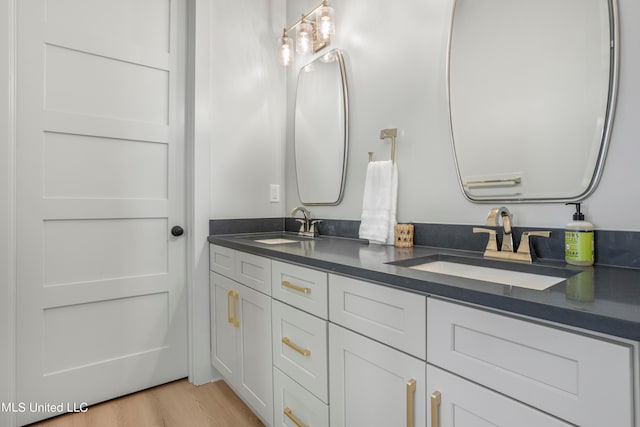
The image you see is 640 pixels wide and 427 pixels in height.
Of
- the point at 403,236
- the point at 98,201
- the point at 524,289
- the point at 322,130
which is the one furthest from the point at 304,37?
the point at 524,289

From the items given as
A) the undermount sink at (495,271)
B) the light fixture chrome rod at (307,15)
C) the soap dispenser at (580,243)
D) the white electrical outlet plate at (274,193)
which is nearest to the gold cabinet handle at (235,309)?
the white electrical outlet plate at (274,193)

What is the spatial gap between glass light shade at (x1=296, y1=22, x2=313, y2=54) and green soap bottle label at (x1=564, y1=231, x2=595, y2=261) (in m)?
1.63

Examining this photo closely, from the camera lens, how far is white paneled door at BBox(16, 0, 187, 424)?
5.35 feet

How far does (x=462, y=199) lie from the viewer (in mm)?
1386

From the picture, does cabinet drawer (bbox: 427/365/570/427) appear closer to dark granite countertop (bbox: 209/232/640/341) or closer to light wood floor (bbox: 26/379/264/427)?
dark granite countertop (bbox: 209/232/640/341)

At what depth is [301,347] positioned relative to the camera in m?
1.26

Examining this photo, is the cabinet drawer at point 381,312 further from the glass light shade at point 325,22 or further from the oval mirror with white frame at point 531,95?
the glass light shade at point 325,22

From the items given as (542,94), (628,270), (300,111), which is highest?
(300,111)

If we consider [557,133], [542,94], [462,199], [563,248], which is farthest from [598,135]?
[462,199]

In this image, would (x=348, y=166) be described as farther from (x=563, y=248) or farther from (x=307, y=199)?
(x=563, y=248)

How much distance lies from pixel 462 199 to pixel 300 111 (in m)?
1.23

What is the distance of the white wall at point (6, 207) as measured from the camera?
1.55 m

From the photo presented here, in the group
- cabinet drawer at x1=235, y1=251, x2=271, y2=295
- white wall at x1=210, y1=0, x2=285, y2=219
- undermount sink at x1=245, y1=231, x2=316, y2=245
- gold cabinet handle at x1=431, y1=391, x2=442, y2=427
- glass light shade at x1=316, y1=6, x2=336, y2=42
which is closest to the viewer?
gold cabinet handle at x1=431, y1=391, x2=442, y2=427

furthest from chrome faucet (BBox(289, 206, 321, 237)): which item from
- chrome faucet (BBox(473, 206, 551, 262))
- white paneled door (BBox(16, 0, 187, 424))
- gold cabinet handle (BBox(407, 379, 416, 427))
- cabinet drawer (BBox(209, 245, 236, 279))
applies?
gold cabinet handle (BBox(407, 379, 416, 427))
